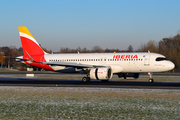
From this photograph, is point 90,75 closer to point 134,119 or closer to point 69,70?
point 69,70

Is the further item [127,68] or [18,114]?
[127,68]

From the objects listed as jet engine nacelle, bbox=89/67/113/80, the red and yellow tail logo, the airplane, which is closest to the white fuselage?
the airplane

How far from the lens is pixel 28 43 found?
42.2 meters

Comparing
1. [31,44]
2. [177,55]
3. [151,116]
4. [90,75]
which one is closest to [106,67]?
[90,75]

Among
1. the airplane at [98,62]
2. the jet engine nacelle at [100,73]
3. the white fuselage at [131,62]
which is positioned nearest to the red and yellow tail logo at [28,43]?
the airplane at [98,62]

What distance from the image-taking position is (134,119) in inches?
432

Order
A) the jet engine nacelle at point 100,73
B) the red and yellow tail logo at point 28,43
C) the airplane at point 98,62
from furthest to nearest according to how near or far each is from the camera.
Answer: the red and yellow tail logo at point 28,43, the airplane at point 98,62, the jet engine nacelle at point 100,73

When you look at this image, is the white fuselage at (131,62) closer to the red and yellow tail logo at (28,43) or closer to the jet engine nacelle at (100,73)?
the jet engine nacelle at (100,73)

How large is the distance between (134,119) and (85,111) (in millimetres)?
2878

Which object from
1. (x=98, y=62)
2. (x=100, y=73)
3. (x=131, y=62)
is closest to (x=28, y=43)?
(x=98, y=62)

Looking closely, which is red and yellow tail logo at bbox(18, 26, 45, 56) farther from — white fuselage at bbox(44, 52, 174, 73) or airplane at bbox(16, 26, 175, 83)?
white fuselage at bbox(44, 52, 174, 73)

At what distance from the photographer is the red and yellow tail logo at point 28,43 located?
42.1 meters

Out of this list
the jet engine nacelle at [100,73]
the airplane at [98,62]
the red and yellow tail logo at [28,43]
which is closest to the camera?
the jet engine nacelle at [100,73]

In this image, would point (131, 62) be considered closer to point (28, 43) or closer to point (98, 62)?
point (98, 62)
